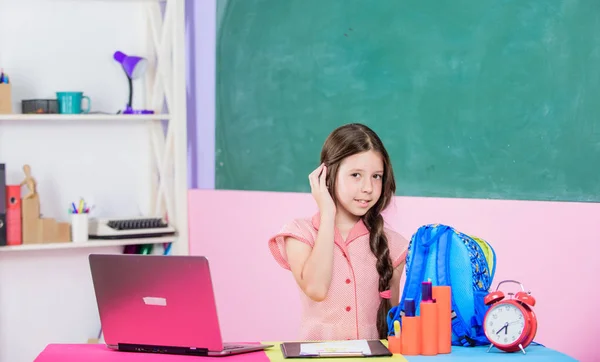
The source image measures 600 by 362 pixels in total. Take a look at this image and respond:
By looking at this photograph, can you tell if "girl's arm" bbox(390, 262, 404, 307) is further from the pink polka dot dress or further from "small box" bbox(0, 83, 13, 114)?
"small box" bbox(0, 83, 13, 114)

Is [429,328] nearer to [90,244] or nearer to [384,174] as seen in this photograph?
[384,174]

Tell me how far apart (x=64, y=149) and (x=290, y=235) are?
68.4 inches

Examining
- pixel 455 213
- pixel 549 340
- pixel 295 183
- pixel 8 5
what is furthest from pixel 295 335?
pixel 8 5

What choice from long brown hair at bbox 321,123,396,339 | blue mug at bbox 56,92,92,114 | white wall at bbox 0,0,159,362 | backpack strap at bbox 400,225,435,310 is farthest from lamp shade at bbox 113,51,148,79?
backpack strap at bbox 400,225,435,310

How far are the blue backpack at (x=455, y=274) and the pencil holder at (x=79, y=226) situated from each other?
179 centimetres

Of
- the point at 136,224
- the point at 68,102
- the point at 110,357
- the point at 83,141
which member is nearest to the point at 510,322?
the point at 110,357

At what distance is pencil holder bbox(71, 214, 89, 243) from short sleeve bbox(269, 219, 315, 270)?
1421 millimetres

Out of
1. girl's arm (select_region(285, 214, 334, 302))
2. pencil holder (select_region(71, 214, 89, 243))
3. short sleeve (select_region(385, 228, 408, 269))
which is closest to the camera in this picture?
girl's arm (select_region(285, 214, 334, 302))

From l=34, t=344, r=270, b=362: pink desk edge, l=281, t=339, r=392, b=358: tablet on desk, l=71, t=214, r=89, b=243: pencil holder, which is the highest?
l=71, t=214, r=89, b=243: pencil holder

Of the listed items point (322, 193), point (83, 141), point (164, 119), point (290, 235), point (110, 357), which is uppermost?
point (164, 119)

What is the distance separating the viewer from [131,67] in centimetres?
356

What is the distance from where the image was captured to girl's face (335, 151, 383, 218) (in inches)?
86.7

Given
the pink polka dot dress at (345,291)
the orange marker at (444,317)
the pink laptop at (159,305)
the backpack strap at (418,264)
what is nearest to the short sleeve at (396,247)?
the pink polka dot dress at (345,291)

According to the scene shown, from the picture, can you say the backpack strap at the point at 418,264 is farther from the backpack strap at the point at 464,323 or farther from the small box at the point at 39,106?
the small box at the point at 39,106
